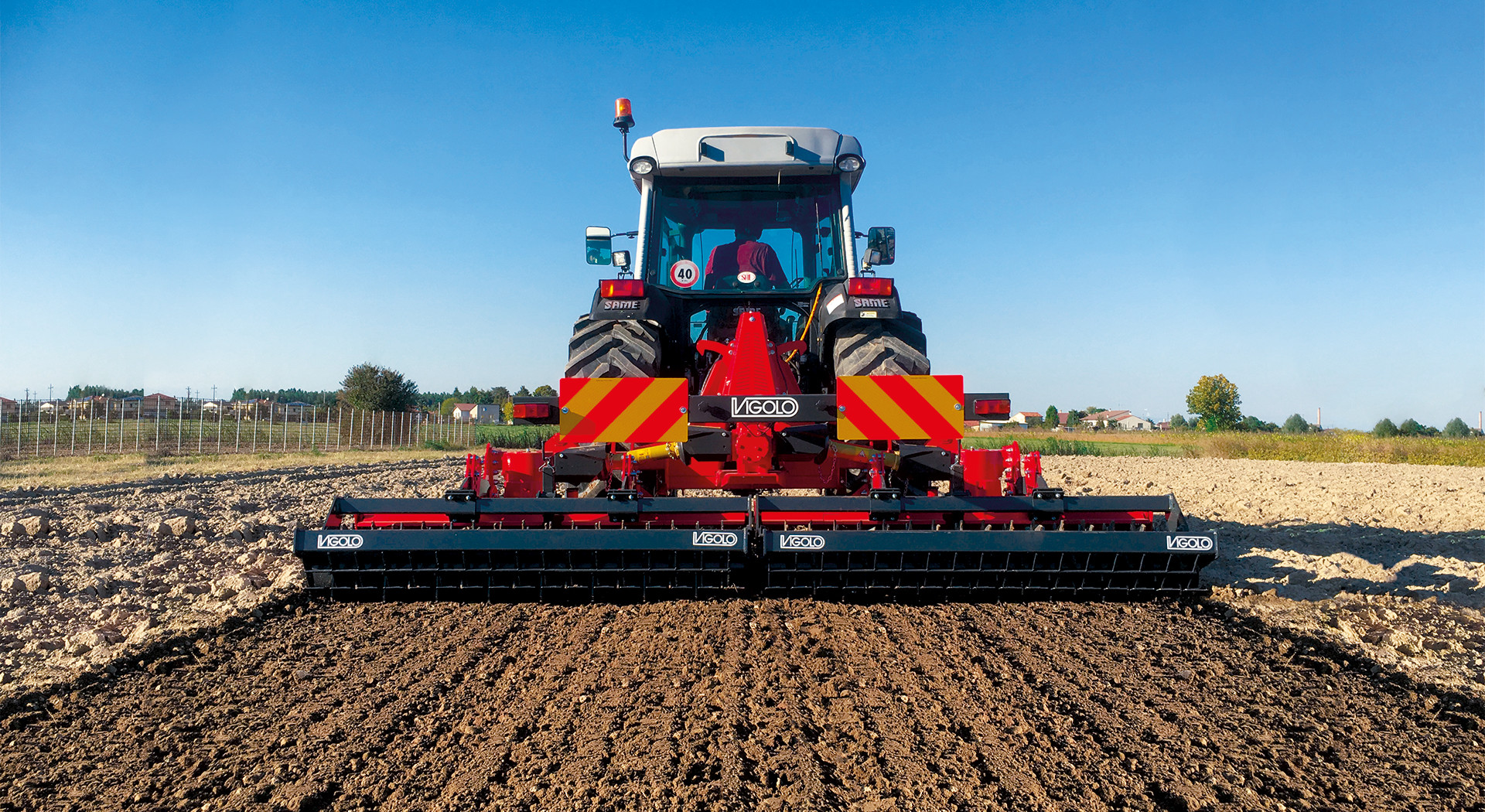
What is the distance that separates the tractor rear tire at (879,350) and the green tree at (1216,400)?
85.2 metres

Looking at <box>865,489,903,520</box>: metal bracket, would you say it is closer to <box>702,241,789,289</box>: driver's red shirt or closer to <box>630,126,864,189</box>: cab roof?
<box>702,241,789,289</box>: driver's red shirt

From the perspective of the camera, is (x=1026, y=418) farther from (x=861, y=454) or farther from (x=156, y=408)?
(x=156, y=408)

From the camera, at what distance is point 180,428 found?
22203mm

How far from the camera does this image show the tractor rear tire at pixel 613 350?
5.04m

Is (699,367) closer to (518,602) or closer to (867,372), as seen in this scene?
(867,372)

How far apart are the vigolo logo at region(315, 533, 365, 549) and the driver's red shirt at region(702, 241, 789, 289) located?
10.2 feet

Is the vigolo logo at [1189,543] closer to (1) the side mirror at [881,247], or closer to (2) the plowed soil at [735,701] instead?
(2) the plowed soil at [735,701]

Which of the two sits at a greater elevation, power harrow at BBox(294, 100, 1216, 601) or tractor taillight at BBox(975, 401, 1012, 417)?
tractor taillight at BBox(975, 401, 1012, 417)

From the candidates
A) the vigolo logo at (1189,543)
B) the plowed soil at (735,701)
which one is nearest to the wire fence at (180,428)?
the plowed soil at (735,701)

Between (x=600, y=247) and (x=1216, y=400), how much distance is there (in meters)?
88.0

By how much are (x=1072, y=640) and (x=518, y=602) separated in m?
2.82

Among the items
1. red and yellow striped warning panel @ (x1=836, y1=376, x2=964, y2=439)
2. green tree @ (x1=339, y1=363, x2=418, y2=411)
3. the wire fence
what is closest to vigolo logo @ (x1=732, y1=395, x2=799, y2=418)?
red and yellow striped warning panel @ (x1=836, y1=376, x2=964, y2=439)

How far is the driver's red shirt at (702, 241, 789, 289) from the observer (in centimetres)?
633

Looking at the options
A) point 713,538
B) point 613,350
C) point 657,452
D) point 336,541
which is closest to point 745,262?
point 613,350
